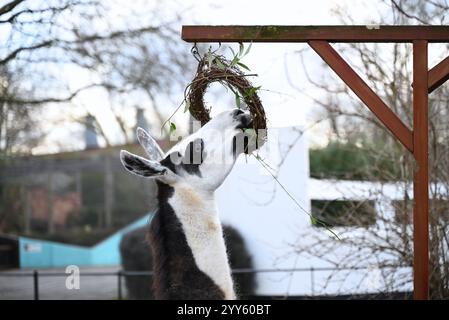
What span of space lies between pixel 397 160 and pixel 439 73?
3.22 m

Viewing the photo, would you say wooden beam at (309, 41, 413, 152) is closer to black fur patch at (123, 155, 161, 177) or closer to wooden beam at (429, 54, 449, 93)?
wooden beam at (429, 54, 449, 93)

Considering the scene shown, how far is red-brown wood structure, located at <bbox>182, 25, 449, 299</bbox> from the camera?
3340 mm

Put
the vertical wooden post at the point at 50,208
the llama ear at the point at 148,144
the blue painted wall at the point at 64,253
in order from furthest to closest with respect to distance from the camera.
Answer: the vertical wooden post at the point at 50,208
the blue painted wall at the point at 64,253
the llama ear at the point at 148,144

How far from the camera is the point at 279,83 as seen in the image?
20.0 ft

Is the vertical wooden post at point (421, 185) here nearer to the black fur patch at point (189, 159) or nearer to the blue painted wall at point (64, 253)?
the black fur patch at point (189, 159)

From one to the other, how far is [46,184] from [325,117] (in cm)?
1676

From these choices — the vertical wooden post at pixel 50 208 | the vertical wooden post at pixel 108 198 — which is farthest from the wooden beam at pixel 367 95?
the vertical wooden post at pixel 108 198

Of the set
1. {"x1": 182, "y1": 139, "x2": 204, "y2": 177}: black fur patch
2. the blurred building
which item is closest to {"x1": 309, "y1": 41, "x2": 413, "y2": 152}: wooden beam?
{"x1": 182, "y1": 139, "x2": 204, "y2": 177}: black fur patch

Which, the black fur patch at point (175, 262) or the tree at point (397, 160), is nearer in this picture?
the black fur patch at point (175, 262)

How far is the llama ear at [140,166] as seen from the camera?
3.14 m

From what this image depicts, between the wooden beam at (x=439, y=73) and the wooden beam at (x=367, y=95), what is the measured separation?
0.95ft

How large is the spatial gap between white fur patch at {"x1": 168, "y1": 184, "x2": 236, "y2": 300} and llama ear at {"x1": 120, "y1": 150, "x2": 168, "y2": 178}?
220 millimetres
